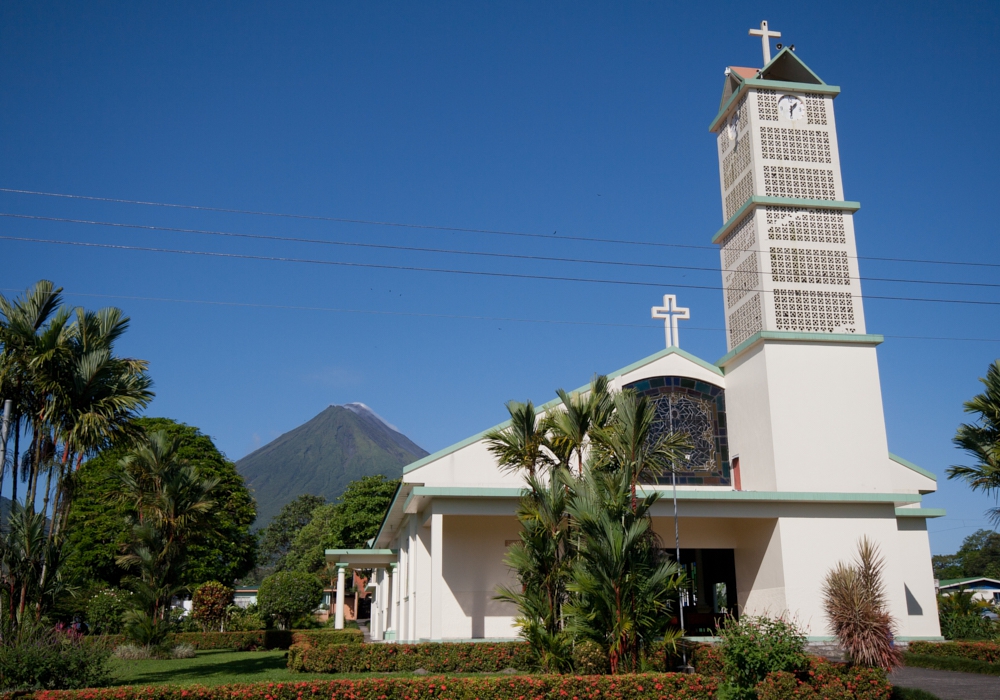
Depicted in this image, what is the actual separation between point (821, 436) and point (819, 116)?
9836 millimetres

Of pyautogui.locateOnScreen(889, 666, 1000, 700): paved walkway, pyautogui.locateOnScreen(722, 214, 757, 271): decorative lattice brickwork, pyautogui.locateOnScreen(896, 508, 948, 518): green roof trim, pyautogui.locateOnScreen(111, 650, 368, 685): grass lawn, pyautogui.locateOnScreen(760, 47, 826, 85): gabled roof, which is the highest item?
pyautogui.locateOnScreen(760, 47, 826, 85): gabled roof

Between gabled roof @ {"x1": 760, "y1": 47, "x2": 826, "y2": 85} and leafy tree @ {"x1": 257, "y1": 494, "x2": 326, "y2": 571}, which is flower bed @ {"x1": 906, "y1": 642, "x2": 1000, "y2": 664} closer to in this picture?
gabled roof @ {"x1": 760, "y1": 47, "x2": 826, "y2": 85}

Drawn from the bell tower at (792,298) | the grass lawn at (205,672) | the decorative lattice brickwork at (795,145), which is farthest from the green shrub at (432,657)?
the decorative lattice brickwork at (795,145)

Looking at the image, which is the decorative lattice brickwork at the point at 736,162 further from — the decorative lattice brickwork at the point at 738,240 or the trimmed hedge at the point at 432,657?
the trimmed hedge at the point at 432,657

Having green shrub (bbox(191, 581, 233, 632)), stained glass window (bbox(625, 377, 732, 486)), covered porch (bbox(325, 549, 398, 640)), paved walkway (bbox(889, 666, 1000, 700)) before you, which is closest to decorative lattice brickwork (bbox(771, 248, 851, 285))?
stained glass window (bbox(625, 377, 732, 486))

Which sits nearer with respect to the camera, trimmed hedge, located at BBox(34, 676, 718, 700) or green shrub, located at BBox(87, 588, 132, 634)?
trimmed hedge, located at BBox(34, 676, 718, 700)

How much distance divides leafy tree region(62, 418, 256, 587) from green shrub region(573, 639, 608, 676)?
85.6 feet

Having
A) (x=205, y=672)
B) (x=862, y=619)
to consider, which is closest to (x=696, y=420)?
(x=862, y=619)

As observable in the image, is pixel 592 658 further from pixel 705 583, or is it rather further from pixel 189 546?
pixel 189 546

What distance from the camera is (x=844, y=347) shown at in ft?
78.6

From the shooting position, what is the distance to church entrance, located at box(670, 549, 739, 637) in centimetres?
2650

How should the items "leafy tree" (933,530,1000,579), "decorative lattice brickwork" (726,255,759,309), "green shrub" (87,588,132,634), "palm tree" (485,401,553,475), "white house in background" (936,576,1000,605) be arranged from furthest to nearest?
1. "leafy tree" (933,530,1000,579)
2. "white house in background" (936,576,1000,605)
3. "green shrub" (87,588,132,634)
4. "decorative lattice brickwork" (726,255,759,309)
5. "palm tree" (485,401,553,475)

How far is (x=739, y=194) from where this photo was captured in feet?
85.5

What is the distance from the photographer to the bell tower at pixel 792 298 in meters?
23.1
